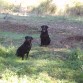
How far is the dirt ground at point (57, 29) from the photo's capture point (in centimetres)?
Answer: 1744

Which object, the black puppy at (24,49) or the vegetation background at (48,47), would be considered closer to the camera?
the vegetation background at (48,47)

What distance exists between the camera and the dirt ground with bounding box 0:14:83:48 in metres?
17.4

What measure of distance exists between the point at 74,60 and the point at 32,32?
796cm

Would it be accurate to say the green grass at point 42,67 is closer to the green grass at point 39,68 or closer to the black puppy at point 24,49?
the green grass at point 39,68

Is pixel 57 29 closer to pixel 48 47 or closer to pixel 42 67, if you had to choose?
pixel 48 47

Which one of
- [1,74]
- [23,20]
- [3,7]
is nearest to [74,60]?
[1,74]

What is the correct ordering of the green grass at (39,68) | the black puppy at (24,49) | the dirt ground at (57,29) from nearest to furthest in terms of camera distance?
the green grass at (39,68)
the black puppy at (24,49)
the dirt ground at (57,29)

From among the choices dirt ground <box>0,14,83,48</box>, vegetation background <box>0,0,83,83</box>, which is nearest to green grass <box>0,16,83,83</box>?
vegetation background <box>0,0,83,83</box>

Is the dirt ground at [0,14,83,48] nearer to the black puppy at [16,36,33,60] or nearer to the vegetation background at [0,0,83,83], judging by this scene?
the vegetation background at [0,0,83,83]

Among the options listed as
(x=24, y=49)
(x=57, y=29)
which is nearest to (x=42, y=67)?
(x=24, y=49)

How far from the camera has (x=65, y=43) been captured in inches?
674

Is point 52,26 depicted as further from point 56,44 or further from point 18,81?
point 18,81

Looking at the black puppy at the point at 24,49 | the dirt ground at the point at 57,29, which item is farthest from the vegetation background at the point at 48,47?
the black puppy at the point at 24,49

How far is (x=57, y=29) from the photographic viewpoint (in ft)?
72.3
